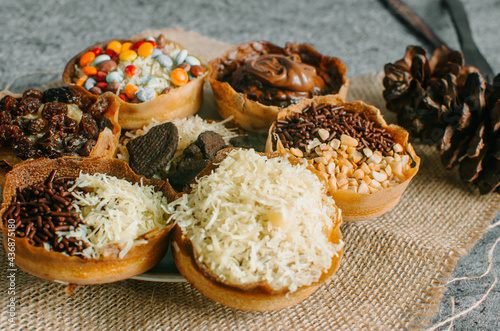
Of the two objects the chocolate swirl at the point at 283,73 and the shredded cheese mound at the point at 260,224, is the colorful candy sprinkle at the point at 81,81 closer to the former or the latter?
the chocolate swirl at the point at 283,73

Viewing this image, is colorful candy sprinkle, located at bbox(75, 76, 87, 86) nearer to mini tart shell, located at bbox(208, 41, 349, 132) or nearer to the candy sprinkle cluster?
the candy sprinkle cluster

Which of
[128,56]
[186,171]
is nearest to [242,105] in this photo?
[186,171]

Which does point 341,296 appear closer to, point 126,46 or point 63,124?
point 63,124

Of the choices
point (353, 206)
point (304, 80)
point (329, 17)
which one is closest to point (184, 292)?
point (353, 206)

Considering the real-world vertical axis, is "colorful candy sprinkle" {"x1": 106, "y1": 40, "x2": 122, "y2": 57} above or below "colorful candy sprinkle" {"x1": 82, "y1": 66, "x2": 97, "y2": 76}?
above

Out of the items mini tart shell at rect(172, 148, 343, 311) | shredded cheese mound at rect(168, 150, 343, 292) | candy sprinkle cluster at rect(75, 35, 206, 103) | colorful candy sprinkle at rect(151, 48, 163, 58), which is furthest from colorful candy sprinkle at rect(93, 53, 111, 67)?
mini tart shell at rect(172, 148, 343, 311)

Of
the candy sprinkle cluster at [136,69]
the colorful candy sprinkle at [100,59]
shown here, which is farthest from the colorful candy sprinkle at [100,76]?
the colorful candy sprinkle at [100,59]

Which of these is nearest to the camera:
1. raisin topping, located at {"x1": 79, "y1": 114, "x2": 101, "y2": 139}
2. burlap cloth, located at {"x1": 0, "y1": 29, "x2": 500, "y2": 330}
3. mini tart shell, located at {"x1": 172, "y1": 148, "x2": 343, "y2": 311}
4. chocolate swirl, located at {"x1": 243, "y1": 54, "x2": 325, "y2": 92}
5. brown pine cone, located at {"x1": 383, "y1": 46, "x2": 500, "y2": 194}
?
mini tart shell, located at {"x1": 172, "y1": 148, "x2": 343, "y2": 311}
